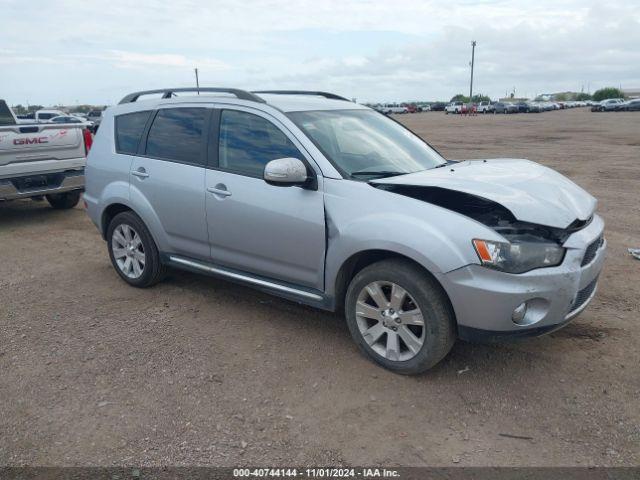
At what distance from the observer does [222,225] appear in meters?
4.37

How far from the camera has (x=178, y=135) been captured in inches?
190

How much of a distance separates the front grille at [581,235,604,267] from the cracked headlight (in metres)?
0.36

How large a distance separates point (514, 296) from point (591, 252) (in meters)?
0.78

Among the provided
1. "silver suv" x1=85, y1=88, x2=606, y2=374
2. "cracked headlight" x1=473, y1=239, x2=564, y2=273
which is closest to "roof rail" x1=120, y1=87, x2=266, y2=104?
"silver suv" x1=85, y1=88, x2=606, y2=374

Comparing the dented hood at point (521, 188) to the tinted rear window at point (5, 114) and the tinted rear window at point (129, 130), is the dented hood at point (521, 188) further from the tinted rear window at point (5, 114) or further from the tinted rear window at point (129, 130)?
the tinted rear window at point (5, 114)

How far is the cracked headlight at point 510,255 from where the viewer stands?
3.16 metres

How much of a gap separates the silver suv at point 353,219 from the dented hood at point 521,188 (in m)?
0.01

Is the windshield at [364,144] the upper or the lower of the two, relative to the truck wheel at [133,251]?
upper

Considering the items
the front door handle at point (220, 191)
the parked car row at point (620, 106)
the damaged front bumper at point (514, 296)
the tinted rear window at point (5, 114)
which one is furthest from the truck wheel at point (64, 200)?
the parked car row at point (620, 106)

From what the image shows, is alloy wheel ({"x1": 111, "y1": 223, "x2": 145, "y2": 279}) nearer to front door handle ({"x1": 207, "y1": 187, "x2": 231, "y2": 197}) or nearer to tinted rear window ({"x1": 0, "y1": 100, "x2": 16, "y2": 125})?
front door handle ({"x1": 207, "y1": 187, "x2": 231, "y2": 197})

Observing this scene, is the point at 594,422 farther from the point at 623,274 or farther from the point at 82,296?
the point at 82,296

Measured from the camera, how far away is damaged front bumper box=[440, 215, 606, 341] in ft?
10.3

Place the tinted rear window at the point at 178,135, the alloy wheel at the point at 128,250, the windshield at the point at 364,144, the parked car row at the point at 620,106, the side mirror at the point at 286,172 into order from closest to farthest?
the side mirror at the point at 286,172, the windshield at the point at 364,144, the tinted rear window at the point at 178,135, the alloy wheel at the point at 128,250, the parked car row at the point at 620,106

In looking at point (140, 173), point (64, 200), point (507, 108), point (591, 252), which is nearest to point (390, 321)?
point (591, 252)
